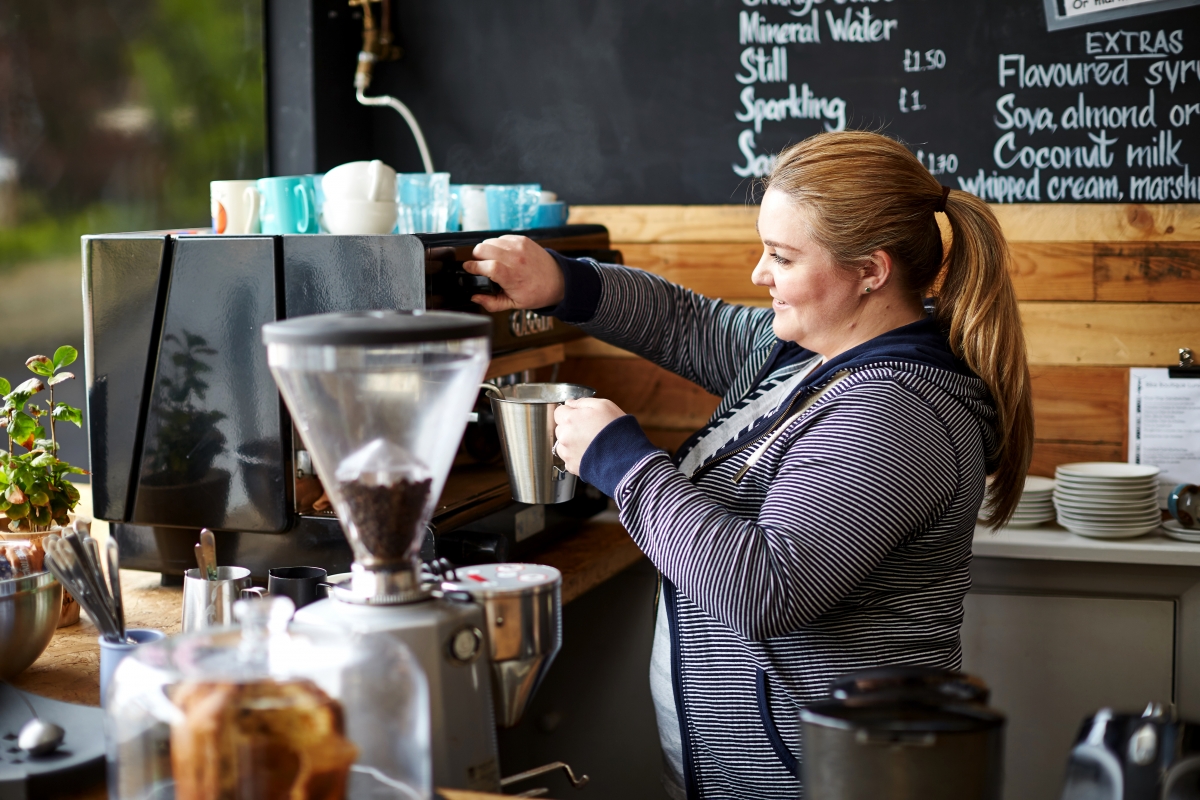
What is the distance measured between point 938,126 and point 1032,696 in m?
1.15

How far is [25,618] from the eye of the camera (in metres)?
1.39

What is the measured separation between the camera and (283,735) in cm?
92

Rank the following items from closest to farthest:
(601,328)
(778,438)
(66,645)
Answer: (778,438)
(66,645)
(601,328)

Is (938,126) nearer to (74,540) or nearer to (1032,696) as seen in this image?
(1032,696)

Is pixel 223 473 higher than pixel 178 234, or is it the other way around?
pixel 178 234

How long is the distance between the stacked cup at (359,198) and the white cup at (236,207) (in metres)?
0.14

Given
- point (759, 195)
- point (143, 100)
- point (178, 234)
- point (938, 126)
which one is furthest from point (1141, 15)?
point (143, 100)

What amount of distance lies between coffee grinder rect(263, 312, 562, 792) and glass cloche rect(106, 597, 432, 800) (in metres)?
0.05

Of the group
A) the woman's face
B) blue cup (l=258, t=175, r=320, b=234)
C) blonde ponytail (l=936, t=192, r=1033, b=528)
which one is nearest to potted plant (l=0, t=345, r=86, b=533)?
blue cup (l=258, t=175, r=320, b=234)

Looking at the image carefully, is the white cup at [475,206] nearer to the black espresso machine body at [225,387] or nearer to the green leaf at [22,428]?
the black espresso machine body at [225,387]

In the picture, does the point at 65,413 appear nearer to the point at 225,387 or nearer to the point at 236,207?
the point at 225,387

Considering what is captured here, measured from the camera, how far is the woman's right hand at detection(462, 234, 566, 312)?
1753 millimetres

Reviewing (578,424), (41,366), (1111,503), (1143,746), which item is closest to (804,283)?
(578,424)

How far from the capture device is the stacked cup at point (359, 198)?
176cm
